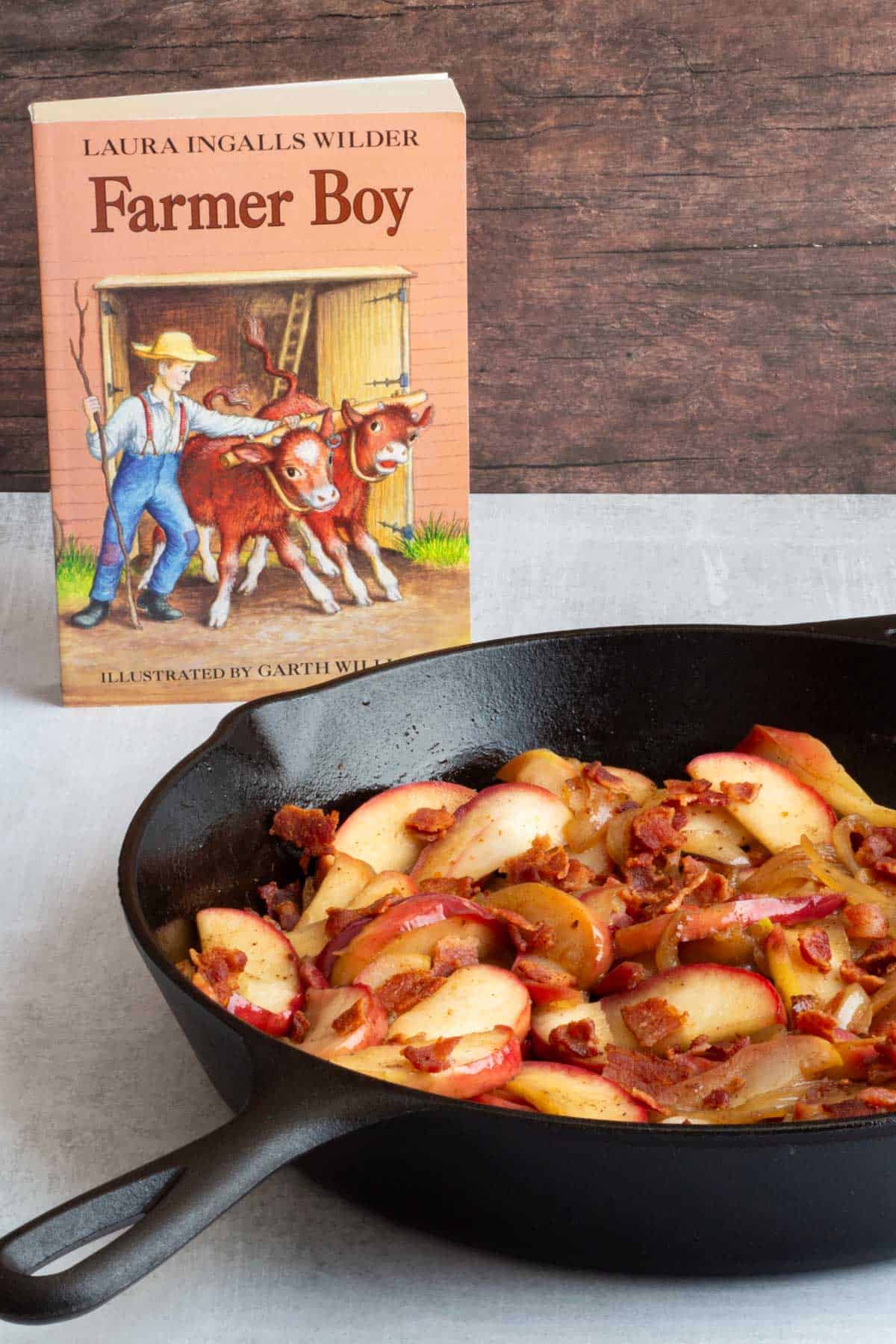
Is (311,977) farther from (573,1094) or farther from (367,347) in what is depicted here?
(367,347)

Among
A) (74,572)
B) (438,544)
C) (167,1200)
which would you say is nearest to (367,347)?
(438,544)

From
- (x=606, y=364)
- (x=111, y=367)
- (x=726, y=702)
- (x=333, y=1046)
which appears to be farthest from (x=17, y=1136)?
(x=606, y=364)

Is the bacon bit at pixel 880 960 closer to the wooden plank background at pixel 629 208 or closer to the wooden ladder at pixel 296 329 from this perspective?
the wooden ladder at pixel 296 329

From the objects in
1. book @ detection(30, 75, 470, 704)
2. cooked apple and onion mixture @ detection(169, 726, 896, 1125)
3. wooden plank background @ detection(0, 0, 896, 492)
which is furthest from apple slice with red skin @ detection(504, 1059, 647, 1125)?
wooden plank background @ detection(0, 0, 896, 492)

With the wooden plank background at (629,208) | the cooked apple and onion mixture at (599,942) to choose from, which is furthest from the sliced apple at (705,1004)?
the wooden plank background at (629,208)

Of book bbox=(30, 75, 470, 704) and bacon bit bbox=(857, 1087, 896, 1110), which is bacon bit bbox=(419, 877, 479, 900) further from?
book bbox=(30, 75, 470, 704)

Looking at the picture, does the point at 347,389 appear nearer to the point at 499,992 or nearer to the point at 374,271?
the point at 374,271

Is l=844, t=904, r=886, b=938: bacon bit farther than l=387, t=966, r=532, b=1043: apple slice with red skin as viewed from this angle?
Yes
